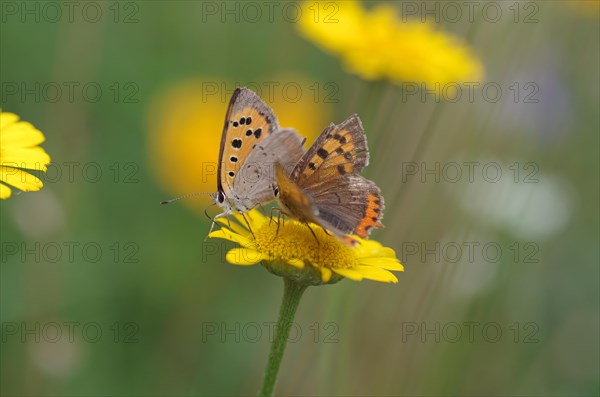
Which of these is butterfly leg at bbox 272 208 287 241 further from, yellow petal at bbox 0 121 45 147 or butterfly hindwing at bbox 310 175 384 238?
yellow petal at bbox 0 121 45 147

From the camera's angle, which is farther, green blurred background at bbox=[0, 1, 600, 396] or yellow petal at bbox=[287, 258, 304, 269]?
green blurred background at bbox=[0, 1, 600, 396]

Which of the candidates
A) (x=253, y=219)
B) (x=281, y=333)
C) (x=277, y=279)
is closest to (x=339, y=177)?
(x=253, y=219)

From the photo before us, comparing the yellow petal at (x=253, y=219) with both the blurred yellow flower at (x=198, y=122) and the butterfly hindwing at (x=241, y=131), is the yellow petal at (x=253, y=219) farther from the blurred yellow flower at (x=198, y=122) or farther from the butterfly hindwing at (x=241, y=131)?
the blurred yellow flower at (x=198, y=122)

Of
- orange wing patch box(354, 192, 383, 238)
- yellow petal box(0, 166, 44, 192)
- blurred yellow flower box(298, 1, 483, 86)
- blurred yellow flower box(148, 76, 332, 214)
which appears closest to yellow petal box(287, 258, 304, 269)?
orange wing patch box(354, 192, 383, 238)

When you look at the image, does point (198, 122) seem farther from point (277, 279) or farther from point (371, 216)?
point (371, 216)

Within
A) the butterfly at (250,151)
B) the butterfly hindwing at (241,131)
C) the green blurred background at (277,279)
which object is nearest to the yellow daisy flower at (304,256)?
the butterfly at (250,151)

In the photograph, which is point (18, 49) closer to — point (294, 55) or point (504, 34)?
point (294, 55)

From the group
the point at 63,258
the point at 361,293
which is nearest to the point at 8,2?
the point at 63,258
